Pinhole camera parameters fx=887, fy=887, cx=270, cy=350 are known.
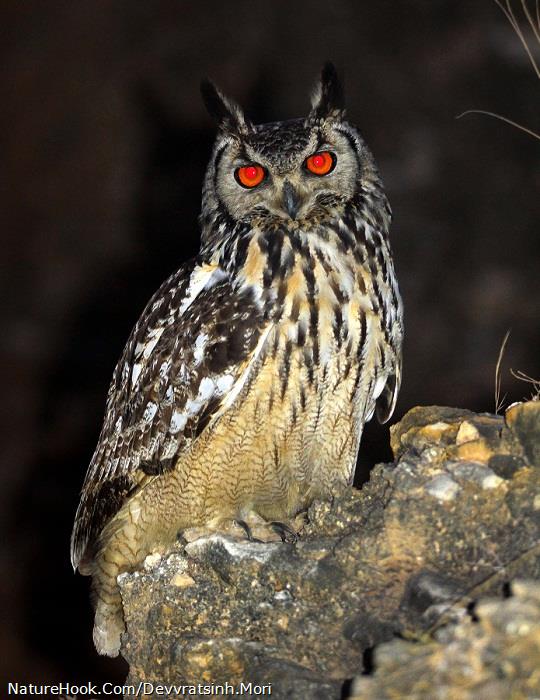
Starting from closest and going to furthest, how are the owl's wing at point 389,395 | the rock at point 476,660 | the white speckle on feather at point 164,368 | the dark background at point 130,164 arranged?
the rock at point 476,660
the white speckle on feather at point 164,368
the owl's wing at point 389,395
the dark background at point 130,164

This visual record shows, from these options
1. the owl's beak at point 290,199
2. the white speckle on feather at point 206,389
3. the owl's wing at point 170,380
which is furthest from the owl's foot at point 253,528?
the owl's beak at point 290,199

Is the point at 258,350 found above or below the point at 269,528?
above

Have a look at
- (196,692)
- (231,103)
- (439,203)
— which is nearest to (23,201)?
(439,203)

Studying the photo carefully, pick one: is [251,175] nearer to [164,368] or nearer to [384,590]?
[164,368]

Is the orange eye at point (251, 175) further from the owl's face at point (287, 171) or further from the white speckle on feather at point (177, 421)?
the white speckle on feather at point (177, 421)

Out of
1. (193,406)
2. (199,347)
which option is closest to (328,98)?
(199,347)

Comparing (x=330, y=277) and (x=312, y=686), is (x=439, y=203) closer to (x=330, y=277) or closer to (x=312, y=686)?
(x=330, y=277)

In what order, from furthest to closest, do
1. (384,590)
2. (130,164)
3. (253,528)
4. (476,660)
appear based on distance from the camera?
(130,164) < (253,528) < (384,590) < (476,660)

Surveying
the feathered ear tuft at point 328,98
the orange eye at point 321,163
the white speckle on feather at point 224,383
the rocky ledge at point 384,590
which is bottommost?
the rocky ledge at point 384,590
